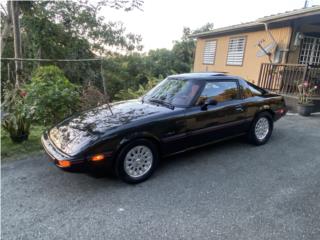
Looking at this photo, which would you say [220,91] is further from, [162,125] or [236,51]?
[236,51]

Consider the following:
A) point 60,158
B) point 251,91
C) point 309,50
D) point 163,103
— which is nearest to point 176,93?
point 163,103

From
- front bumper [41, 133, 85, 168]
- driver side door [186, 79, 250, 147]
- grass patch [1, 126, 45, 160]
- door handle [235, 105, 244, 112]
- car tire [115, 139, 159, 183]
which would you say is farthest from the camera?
door handle [235, 105, 244, 112]

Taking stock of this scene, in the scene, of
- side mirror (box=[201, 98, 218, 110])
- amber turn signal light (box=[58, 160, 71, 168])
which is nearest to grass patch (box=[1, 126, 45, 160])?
amber turn signal light (box=[58, 160, 71, 168])

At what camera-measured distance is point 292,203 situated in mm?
2859

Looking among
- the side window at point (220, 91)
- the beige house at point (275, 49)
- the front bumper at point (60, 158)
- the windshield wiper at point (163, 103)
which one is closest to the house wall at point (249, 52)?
the beige house at point (275, 49)

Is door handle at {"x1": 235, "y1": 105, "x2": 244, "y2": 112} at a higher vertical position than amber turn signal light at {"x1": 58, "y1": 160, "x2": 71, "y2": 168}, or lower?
higher

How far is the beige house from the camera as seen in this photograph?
8.28 m

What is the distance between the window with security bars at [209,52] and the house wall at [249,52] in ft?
0.77

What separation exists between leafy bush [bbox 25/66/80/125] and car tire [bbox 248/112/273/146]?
353cm

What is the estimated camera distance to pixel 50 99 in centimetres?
453

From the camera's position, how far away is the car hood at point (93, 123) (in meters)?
3.00

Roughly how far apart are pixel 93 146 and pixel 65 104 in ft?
7.39

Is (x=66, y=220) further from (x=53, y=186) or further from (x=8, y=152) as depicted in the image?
(x=8, y=152)

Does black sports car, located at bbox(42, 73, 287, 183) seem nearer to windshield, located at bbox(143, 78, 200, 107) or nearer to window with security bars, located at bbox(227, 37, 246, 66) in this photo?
windshield, located at bbox(143, 78, 200, 107)
